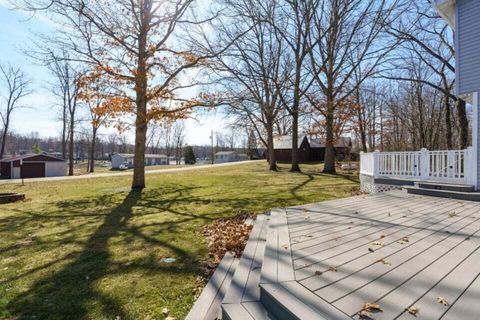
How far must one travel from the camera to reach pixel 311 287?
237 cm

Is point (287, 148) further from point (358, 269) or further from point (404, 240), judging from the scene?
point (358, 269)

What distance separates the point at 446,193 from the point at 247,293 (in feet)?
22.0

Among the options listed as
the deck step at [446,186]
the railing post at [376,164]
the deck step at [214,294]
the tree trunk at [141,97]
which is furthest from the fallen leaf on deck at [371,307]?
the tree trunk at [141,97]

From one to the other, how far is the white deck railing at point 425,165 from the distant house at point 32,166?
32.6 metres

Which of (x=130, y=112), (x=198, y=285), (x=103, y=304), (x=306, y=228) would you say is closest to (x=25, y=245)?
(x=103, y=304)

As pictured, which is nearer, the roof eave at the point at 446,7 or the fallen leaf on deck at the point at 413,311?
the fallen leaf on deck at the point at 413,311

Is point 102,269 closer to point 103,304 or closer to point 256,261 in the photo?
point 103,304

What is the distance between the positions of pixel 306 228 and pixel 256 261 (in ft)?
4.09

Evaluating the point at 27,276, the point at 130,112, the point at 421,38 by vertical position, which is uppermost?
the point at 421,38

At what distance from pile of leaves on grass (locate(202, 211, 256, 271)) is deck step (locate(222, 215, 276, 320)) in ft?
1.73

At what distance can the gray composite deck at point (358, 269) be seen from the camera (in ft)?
6.82

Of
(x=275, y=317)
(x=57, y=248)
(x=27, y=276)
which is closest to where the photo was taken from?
(x=275, y=317)

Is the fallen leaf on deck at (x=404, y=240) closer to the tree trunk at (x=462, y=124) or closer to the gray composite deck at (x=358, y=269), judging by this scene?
the gray composite deck at (x=358, y=269)

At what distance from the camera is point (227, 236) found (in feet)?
16.9
